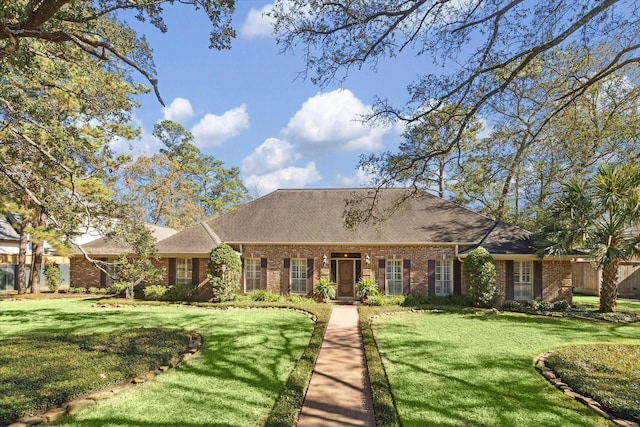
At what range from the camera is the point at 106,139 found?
16.3 metres

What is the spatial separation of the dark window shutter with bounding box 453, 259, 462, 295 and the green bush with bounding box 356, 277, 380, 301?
3.57m

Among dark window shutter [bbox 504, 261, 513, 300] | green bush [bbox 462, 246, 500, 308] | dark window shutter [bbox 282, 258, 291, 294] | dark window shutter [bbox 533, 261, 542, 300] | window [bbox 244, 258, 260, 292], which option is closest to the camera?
green bush [bbox 462, 246, 500, 308]

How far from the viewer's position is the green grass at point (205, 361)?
538 centimetres

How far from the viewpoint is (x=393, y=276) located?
59.9ft

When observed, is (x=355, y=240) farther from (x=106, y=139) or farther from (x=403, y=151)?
(x=106, y=139)

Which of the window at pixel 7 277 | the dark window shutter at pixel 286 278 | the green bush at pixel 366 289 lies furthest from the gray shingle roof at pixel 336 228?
the window at pixel 7 277

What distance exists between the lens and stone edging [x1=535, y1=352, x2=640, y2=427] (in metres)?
5.36

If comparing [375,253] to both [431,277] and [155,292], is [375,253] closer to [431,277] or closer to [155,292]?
[431,277]

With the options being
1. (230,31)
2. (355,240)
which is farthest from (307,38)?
(355,240)

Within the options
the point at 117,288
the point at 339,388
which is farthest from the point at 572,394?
the point at 117,288

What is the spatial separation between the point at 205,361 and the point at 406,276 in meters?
11.8

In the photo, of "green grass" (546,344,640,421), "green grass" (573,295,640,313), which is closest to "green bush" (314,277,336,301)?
"green grass" (546,344,640,421)

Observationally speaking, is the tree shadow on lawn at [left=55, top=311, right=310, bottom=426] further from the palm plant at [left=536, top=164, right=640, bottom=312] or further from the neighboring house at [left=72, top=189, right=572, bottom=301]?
the palm plant at [left=536, top=164, right=640, bottom=312]

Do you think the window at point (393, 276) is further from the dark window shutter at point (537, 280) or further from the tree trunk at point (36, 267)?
the tree trunk at point (36, 267)
